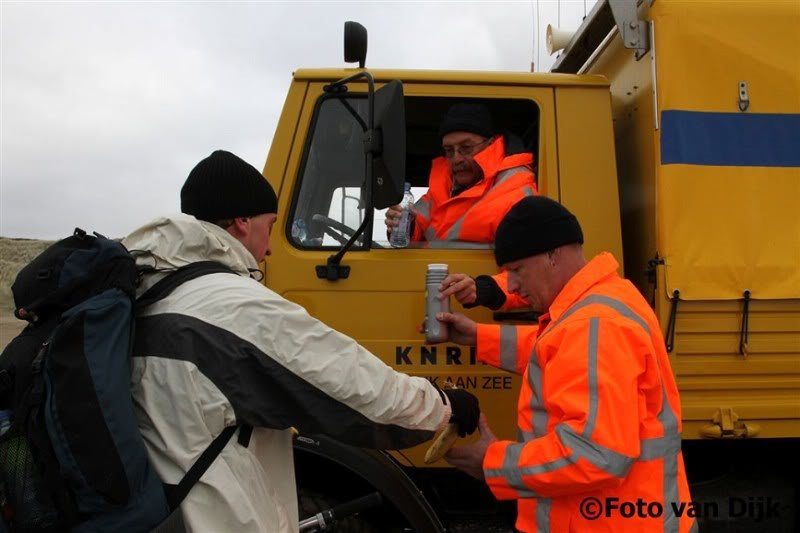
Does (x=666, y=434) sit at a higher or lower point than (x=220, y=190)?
lower

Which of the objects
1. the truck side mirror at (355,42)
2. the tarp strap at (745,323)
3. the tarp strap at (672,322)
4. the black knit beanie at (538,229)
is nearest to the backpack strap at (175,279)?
the black knit beanie at (538,229)

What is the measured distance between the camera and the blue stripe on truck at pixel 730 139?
7.62 feet

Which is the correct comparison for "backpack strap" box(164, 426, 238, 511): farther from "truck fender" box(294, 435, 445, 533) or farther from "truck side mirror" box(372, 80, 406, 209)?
"truck side mirror" box(372, 80, 406, 209)

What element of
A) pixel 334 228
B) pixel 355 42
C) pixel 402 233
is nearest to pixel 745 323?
pixel 402 233

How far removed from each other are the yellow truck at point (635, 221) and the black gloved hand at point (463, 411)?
55 centimetres

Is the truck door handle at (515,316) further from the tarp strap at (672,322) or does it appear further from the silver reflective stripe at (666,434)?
the silver reflective stripe at (666,434)

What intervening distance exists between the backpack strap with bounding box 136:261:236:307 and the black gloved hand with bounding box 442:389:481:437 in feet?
2.53

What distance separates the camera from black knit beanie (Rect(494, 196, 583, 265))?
67.2 inches

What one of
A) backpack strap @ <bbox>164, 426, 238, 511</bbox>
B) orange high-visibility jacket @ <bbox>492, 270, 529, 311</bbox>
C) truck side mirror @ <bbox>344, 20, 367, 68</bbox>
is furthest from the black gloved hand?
truck side mirror @ <bbox>344, 20, 367, 68</bbox>

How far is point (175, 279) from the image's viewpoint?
1398 mm

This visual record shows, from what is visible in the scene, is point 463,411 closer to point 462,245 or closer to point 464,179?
point 462,245

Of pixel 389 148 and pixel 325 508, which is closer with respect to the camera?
pixel 389 148

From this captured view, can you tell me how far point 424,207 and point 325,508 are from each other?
1288 millimetres

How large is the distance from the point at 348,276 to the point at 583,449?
122 centimetres
